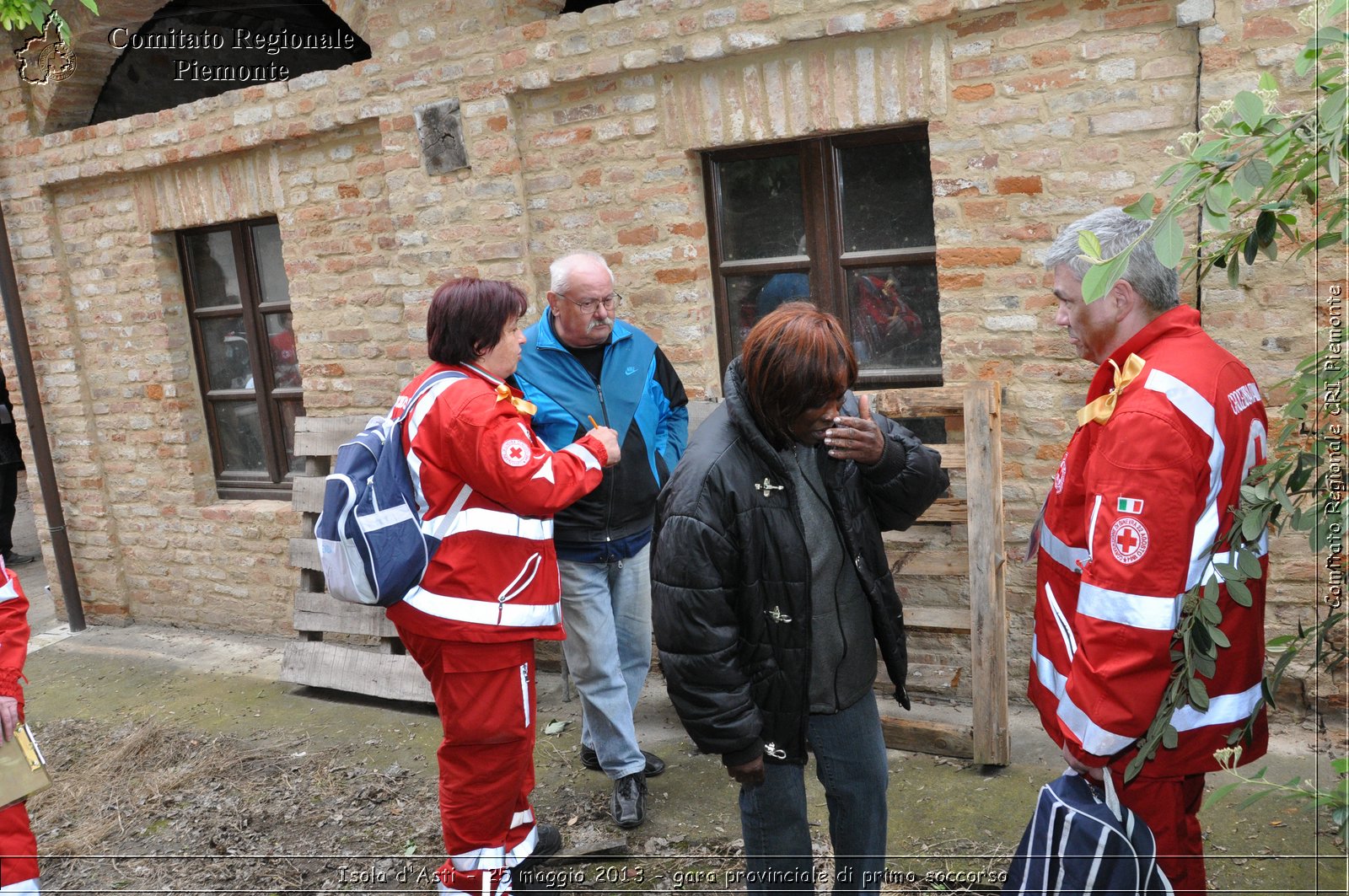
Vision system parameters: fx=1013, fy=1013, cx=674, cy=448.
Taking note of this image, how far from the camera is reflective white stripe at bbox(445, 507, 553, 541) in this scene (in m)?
2.95

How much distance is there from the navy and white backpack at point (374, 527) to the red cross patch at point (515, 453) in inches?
10.3

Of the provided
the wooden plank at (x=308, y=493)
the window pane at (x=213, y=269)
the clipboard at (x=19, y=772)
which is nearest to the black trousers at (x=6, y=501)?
the window pane at (x=213, y=269)

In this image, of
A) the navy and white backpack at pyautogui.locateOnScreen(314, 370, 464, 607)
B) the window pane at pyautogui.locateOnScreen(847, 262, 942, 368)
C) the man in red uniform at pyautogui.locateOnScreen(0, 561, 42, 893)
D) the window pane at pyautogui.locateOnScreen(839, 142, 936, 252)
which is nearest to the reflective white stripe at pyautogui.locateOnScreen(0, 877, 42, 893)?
the man in red uniform at pyautogui.locateOnScreen(0, 561, 42, 893)

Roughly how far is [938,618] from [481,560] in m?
1.94

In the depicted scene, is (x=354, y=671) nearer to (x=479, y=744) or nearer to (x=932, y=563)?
(x=479, y=744)

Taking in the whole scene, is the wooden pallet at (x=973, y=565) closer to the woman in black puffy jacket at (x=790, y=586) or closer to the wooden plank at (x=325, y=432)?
the woman in black puffy jacket at (x=790, y=586)

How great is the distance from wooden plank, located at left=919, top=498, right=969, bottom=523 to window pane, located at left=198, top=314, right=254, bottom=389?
4.36 meters

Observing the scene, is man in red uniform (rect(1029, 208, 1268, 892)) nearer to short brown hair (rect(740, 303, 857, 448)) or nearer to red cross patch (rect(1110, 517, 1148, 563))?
red cross patch (rect(1110, 517, 1148, 563))

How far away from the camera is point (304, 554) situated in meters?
5.37

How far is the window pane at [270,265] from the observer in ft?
19.6

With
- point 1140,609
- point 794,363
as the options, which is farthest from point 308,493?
point 1140,609

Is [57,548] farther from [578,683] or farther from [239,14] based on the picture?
[578,683]

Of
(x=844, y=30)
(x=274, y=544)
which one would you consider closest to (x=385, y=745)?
(x=274, y=544)

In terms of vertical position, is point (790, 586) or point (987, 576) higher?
point (790, 586)
